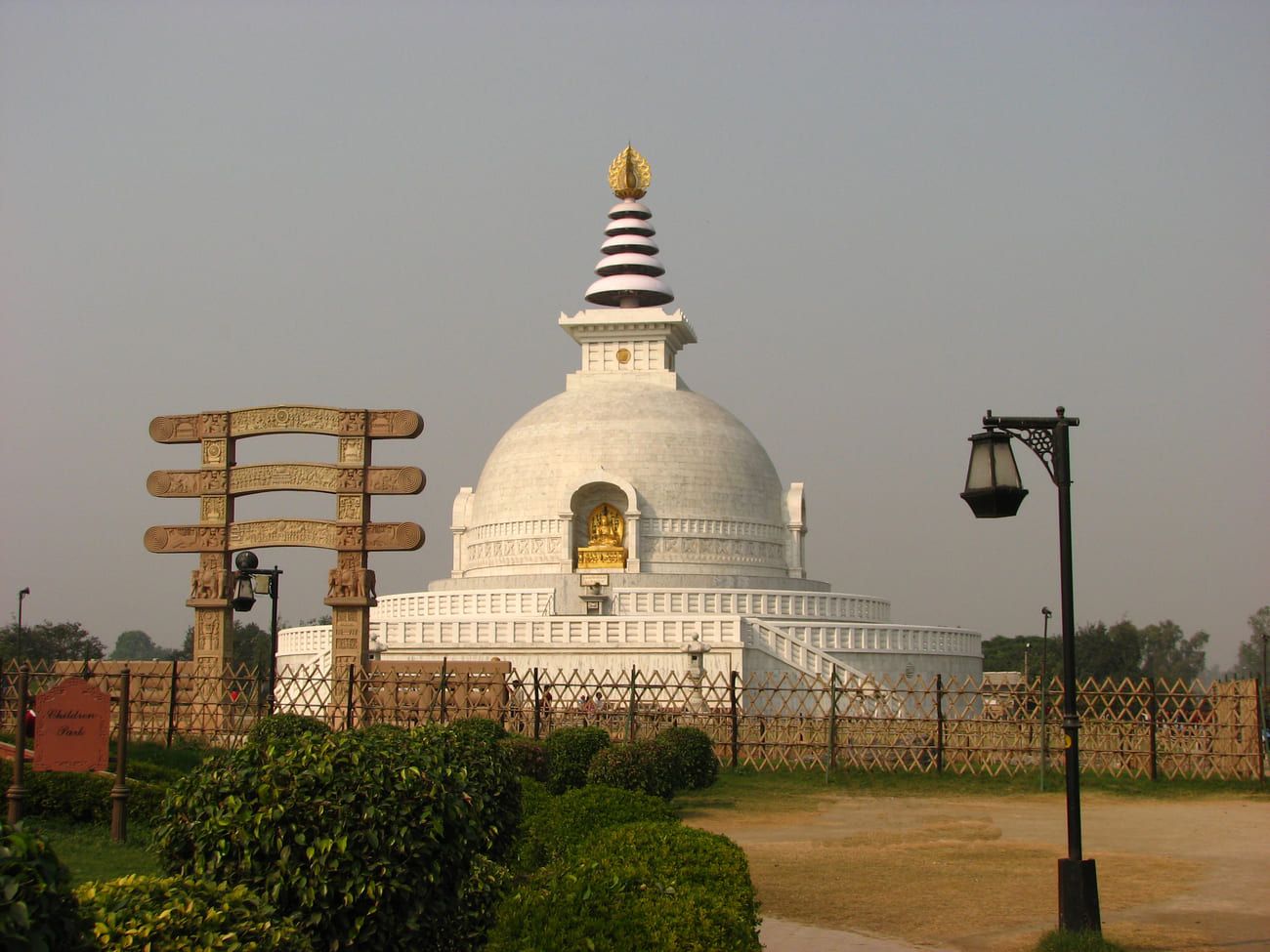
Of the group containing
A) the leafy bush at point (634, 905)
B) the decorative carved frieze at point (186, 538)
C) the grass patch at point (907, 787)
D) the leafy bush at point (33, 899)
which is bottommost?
the grass patch at point (907, 787)

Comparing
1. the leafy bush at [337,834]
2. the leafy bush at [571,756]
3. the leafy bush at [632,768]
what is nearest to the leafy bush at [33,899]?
the leafy bush at [337,834]

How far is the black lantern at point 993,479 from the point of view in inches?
404

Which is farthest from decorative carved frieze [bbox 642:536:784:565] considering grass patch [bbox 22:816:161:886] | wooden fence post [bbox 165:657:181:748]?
grass patch [bbox 22:816:161:886]

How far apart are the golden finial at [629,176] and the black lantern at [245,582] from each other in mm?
27351

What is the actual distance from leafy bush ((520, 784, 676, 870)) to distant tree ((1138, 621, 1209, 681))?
81469 mm

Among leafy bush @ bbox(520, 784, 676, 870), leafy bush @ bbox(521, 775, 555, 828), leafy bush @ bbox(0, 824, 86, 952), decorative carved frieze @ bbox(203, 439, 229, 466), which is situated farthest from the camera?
decorative carved frieze @ bbox(203, 439, 229, 466)

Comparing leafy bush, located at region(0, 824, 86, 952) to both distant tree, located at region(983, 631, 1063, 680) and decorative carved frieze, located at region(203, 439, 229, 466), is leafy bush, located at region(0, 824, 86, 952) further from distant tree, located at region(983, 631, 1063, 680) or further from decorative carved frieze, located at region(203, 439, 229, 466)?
distant tree, located at region(983, 631, 1063, 680)

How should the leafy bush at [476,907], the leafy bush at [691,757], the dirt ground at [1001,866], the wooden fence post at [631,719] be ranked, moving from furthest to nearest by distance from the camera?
the wooden fence post at [631,719], the leafy bush at [691,757], the dirt ground at [1001,866], the leafy bush at [476,907]

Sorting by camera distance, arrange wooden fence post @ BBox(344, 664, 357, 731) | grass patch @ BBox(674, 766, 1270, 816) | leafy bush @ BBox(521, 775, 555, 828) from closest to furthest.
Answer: leafy bush @ BBox(521, 775, 555, 828) → grass patch @ BBox(674, 766, 1270, 816) → wooden fence post @ BBox(344, 664, 357, 731)

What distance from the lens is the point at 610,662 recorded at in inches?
1328

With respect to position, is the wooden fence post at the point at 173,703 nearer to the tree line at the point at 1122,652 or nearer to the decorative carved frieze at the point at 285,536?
the decorative carved frieze at the point at 285,536

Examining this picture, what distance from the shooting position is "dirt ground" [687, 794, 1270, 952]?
1087 centimetres

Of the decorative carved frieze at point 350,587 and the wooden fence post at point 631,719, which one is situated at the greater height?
the decorative carved frieze at point 350,587

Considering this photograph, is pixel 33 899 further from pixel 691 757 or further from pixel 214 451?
pixel 214 451
